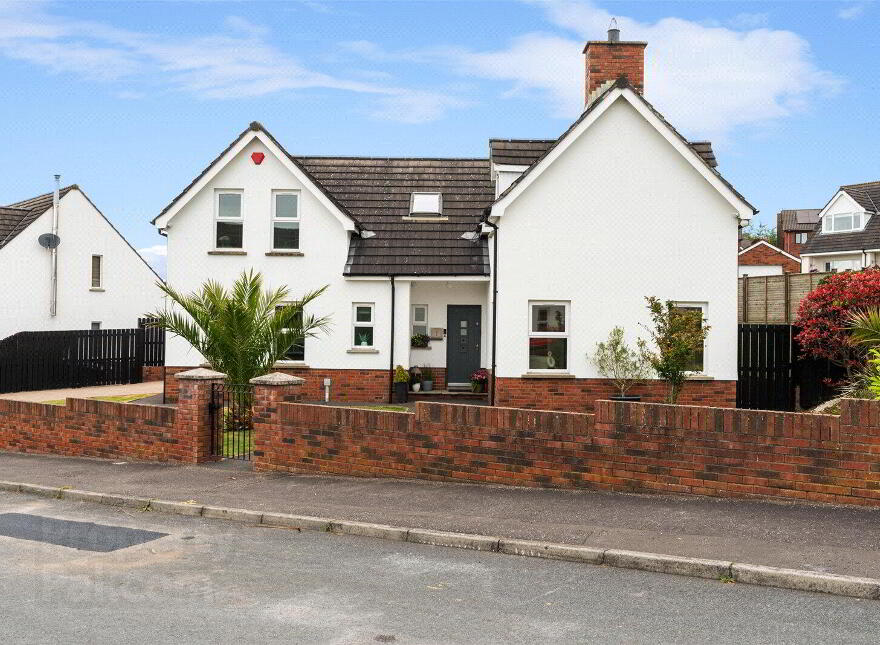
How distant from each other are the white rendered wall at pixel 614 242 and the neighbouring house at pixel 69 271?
1960 centimetres

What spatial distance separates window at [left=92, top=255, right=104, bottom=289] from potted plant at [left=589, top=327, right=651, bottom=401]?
2254 cm

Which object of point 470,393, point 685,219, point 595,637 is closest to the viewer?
point 595,637

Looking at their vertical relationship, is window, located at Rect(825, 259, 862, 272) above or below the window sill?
above

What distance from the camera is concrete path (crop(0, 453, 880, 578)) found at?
7508 mm

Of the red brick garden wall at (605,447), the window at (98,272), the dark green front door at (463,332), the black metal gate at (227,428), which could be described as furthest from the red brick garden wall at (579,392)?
the window at (98,272)

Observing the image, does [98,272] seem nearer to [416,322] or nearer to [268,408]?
[416,322]

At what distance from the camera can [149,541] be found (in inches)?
337

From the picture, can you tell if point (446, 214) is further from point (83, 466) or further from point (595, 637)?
point (595, 637)

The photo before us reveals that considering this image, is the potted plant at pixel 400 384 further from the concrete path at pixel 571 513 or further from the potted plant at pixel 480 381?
the concrete path at pixel 571 513

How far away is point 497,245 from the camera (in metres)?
18.5

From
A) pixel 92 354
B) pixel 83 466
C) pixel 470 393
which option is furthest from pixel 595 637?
pixel 92 354

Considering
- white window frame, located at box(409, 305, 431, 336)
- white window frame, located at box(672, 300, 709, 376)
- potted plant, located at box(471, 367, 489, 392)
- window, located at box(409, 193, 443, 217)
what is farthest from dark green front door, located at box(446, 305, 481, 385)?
white window frame, located at box(672, 300, 709, 376)

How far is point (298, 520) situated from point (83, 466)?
5857mm

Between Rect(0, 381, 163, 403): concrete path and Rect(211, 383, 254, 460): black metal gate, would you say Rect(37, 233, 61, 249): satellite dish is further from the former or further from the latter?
Rect(211, 383, 254, 460): black metal gate
